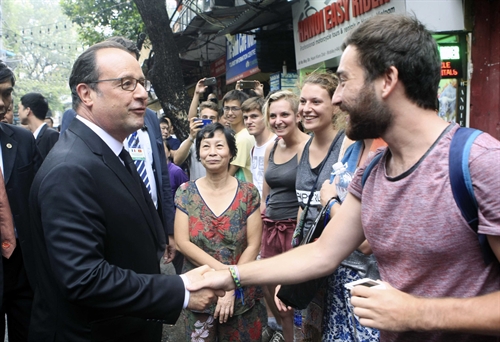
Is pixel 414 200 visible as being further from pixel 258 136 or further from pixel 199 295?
pixel 258 136

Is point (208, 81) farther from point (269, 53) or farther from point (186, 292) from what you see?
point (186, 292)

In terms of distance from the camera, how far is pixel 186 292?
2133 mm

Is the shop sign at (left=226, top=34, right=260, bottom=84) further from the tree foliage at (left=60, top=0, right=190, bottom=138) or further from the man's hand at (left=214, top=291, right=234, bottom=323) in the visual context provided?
the man's hand at (left=214, top=291, right=234, bottom=323)

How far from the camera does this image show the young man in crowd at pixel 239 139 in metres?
5.48

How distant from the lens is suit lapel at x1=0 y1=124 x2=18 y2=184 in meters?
3.12

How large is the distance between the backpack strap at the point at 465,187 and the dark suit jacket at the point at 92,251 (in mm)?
1284

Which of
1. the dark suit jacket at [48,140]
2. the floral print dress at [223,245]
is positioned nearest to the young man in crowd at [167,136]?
the dark suit jacket at [48,140]

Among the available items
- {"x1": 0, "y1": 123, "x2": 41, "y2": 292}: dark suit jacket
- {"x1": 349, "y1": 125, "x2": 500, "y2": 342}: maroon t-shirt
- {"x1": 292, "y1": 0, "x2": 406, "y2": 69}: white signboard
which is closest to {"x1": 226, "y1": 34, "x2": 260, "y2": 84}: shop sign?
{"x1": 292, "y1": 0, "x2": 406, "y2": 69}: white signboard

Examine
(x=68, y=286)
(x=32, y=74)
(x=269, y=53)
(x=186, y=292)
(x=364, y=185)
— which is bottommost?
(x=186, y=292)

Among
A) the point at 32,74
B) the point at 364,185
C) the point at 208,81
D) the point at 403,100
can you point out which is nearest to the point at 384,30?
the point at 403,100

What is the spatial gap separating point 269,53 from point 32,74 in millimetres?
55918

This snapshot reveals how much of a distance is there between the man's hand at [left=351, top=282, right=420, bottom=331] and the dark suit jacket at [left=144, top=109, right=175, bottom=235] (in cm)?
261

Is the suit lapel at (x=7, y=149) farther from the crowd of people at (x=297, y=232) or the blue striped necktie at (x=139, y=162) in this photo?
the blue striped necktie at (x=139, y=162)

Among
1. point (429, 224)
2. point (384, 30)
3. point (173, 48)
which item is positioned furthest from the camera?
point (173, 48)
